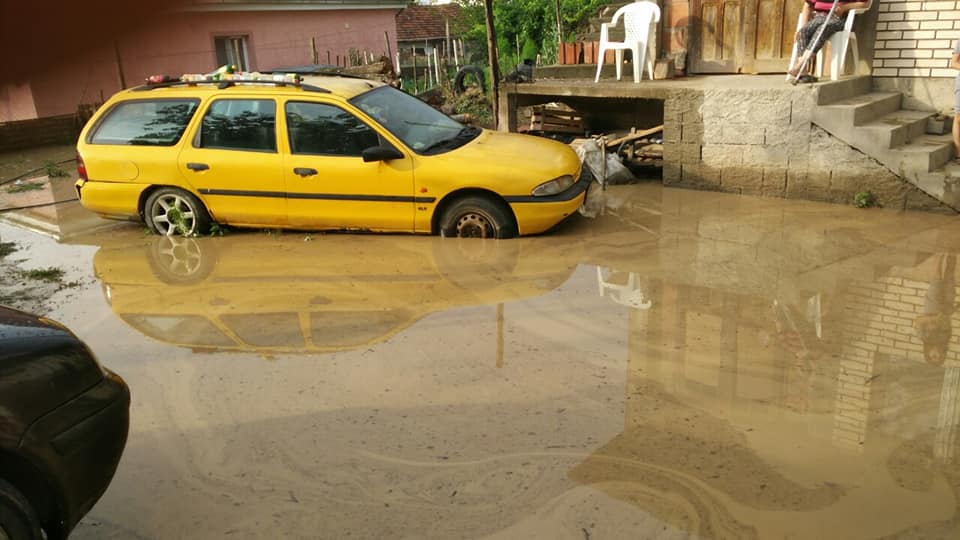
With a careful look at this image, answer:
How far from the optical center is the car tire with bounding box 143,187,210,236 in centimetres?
820

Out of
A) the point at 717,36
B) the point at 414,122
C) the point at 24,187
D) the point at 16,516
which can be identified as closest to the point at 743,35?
the point at 717,36

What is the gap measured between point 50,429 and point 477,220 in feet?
16.5

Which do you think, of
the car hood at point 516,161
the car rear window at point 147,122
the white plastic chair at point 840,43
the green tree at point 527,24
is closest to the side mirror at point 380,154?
the car hood at point 516,161

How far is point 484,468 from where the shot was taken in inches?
158

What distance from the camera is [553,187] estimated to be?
7.43 metres

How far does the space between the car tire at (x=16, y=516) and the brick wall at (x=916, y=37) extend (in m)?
9.40

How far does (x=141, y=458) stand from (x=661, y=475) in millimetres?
2718

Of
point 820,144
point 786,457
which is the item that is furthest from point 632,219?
point 786,457

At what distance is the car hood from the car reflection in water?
63 cm

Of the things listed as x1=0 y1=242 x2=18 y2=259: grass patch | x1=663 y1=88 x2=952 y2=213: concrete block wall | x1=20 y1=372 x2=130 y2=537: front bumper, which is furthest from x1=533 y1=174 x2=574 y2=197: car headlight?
x1=0 y1=242 x2=18 y2=259: grass patch

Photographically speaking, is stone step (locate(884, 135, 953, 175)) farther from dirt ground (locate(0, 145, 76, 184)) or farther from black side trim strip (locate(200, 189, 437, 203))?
dirt ground (locate(0, 145, 76, 184))

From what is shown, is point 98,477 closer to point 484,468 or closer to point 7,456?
point 7,456

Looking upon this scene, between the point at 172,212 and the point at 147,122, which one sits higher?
the point at 147,122

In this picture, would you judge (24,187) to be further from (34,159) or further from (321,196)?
(321,196)
